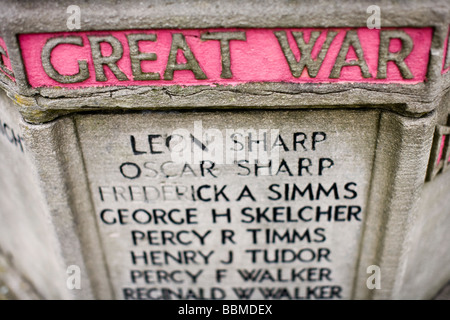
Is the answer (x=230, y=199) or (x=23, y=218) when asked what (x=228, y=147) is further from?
(x=23, y=218)

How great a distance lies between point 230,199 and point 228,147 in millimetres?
399

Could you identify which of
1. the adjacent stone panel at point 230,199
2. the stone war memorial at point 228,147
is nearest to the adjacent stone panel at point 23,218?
the stone war memorial at point 228,147

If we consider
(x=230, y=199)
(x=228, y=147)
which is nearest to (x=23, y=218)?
(x=230, y=199)

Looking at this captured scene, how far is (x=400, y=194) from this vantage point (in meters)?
2.56

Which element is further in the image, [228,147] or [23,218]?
[23,218]

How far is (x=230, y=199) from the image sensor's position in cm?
279

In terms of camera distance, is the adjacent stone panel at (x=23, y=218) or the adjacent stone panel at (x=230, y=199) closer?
the adjacent stone panel at (x=230, y=199)

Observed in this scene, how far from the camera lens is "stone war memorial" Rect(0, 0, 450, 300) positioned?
2.07m

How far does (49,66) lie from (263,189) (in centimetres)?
145

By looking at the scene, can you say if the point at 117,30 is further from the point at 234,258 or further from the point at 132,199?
the point at 234,258

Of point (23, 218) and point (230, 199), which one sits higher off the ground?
point (230, 199)

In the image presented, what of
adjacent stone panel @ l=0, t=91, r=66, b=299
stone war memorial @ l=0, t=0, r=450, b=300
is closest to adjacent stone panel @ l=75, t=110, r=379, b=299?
stone war memorial @ l=0, t=0, r=450, b=300

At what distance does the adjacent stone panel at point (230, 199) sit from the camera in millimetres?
2514

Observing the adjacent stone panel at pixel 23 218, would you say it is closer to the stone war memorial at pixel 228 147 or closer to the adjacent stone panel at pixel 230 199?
the stone war memorial at pixel 228 147
